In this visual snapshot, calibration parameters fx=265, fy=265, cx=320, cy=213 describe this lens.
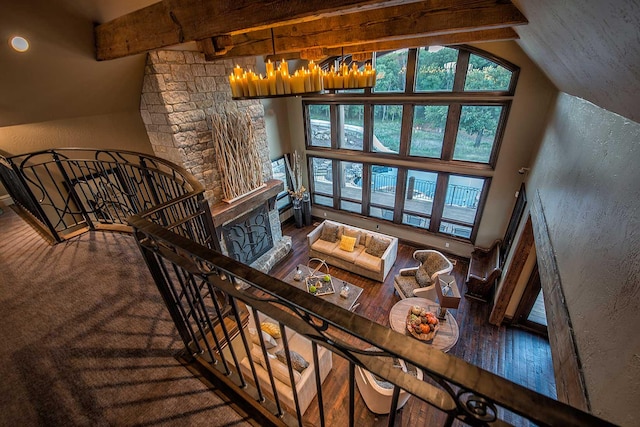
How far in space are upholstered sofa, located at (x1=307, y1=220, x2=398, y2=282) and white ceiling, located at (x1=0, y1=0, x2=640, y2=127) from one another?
151 inches

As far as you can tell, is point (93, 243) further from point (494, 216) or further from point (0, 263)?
point (494, 216)

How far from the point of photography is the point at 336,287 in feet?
17.2

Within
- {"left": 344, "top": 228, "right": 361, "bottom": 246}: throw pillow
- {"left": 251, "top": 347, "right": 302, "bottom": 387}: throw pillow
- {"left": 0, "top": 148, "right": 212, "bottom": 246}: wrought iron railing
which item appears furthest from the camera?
{"left": 344, "top": 228, "right": 361, "bottom": 246}: throw pillow

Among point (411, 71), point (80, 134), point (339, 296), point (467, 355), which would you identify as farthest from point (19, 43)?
point (467, 355)

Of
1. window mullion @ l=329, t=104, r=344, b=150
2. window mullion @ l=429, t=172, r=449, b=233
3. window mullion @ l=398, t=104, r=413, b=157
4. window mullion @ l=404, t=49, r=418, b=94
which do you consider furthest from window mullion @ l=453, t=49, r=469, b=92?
window mullion @ l=329, t=104, r=344, b=150

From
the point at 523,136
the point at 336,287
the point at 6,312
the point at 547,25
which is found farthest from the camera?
the point at 336,287

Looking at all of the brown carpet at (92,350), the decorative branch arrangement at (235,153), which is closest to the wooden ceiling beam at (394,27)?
the decorative branch arrangement at (235,153)

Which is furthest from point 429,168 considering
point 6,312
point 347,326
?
point 6,312

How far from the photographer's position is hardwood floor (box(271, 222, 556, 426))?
11.3ft

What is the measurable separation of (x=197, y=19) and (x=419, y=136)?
15.9 feet

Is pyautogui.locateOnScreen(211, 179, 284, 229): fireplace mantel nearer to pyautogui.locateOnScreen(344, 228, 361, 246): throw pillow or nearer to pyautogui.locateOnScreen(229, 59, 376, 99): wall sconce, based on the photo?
pyautogui.locateOnScreen(344, 228, 361, 246): throw pillow

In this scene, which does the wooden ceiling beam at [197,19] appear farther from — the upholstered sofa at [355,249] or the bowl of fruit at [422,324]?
the upholstered sofa at [355,249]

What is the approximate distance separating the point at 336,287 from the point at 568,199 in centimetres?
383

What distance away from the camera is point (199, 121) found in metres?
4.27
